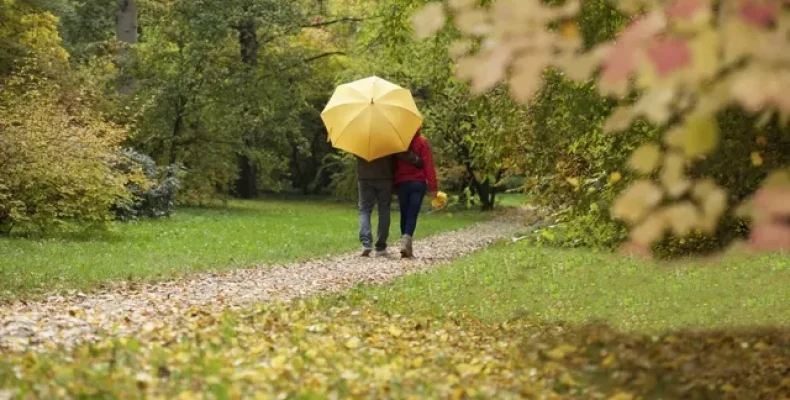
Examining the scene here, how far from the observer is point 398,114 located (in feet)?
52.7

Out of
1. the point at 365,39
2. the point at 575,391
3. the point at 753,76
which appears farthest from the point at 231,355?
the point at 365,39

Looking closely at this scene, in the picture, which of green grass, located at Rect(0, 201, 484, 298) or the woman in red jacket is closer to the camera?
green grass, located at Rect(0, 201, 484, 298)

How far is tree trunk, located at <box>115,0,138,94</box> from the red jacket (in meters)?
17.1

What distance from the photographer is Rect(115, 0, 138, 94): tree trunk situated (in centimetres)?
3147

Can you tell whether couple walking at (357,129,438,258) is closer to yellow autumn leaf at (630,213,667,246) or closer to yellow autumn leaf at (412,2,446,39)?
yellow autumn leaf at (412,2,446,39)

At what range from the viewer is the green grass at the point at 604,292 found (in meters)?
10.5

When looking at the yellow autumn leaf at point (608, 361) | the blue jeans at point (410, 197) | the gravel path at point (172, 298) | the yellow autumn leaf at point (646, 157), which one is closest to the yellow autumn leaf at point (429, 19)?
the yellow autumn leaf at point (646, 157)

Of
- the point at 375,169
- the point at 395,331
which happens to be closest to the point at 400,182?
the point at 375,169

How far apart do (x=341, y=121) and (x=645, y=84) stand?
13428mm

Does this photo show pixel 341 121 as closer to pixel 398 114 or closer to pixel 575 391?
pixel 398 114

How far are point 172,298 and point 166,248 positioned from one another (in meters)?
6.55

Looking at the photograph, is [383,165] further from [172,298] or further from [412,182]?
[172,298]

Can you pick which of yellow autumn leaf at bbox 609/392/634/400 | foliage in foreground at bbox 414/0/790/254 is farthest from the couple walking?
foliage in foreground at bbox 414/0/790/254

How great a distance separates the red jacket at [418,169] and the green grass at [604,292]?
1.44m
